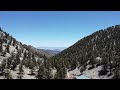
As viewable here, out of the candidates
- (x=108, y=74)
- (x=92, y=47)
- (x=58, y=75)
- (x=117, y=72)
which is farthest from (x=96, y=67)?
(x=92, y=47)

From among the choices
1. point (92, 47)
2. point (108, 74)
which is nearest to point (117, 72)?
point (108, 74)

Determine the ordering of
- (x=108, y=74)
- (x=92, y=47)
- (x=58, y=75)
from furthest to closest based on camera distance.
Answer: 1. (x=92, y=47)
2. (x=108, y=74)
3. (x=58, y=75)
